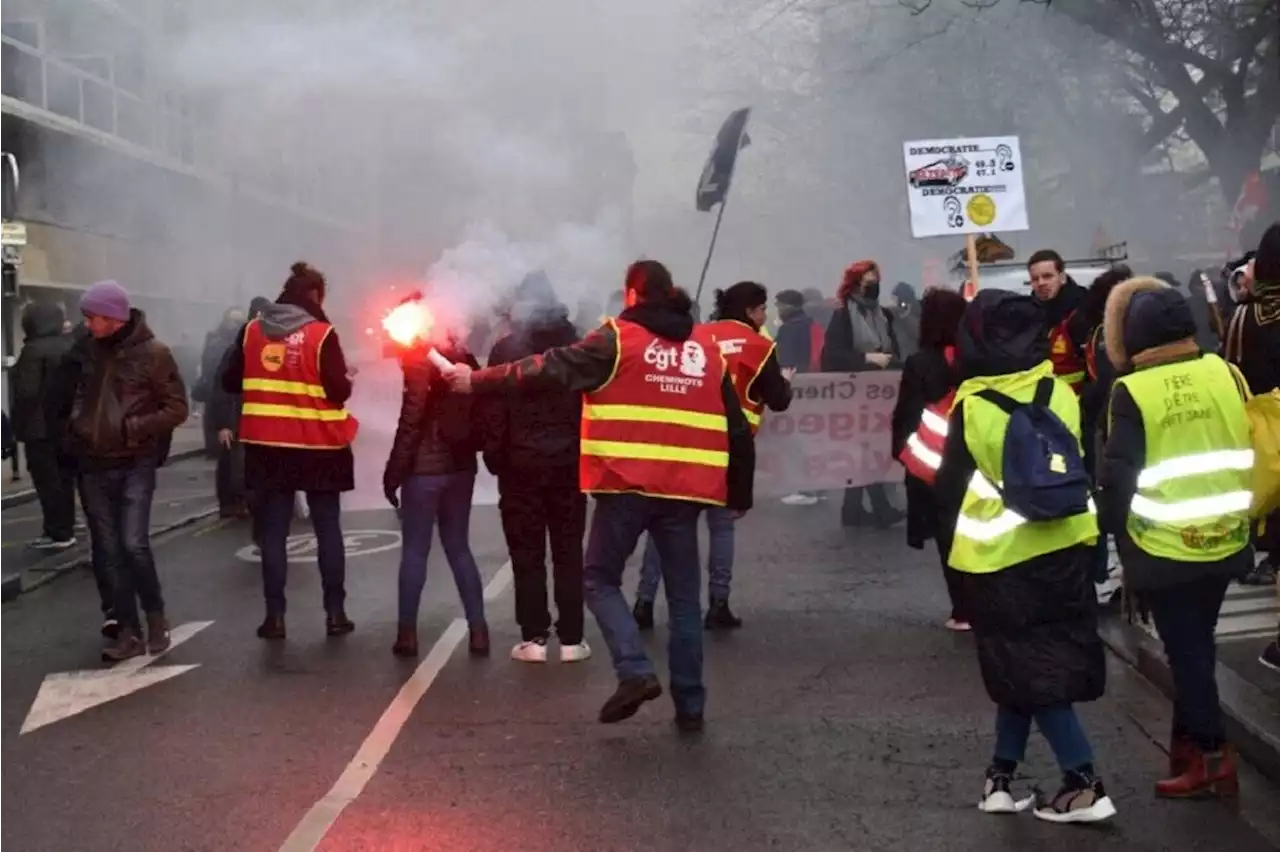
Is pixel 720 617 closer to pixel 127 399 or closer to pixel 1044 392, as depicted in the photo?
pixel 127 399

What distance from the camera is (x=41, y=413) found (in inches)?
486

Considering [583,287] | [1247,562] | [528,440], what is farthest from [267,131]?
[1247,562]

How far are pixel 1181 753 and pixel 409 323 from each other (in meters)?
3.65

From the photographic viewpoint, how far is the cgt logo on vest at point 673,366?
6.63m

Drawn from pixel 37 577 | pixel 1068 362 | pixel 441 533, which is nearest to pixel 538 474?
pixel 441 533

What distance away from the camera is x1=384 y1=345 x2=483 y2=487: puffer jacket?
817 cm

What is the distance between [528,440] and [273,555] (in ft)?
5.42

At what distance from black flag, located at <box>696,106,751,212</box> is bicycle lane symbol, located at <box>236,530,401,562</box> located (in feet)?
11.0

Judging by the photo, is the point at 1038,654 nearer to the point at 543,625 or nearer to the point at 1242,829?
the point at 1242,829

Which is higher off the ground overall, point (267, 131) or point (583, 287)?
point (267, 131)

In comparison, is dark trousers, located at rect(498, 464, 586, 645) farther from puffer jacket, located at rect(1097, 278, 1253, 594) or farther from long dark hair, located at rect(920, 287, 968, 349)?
puffer jacket, located at rect(1097, 278, 1253, 594)

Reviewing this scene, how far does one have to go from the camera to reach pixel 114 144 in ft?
78.7

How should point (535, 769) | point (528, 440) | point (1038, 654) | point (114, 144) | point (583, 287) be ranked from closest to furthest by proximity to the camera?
point (1038, 654), point (535, 769), point (528, 440), point (583, 287), point (114, 144)

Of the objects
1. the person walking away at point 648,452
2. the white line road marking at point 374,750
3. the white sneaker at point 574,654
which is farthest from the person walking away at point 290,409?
the person walking away at point 648,452
